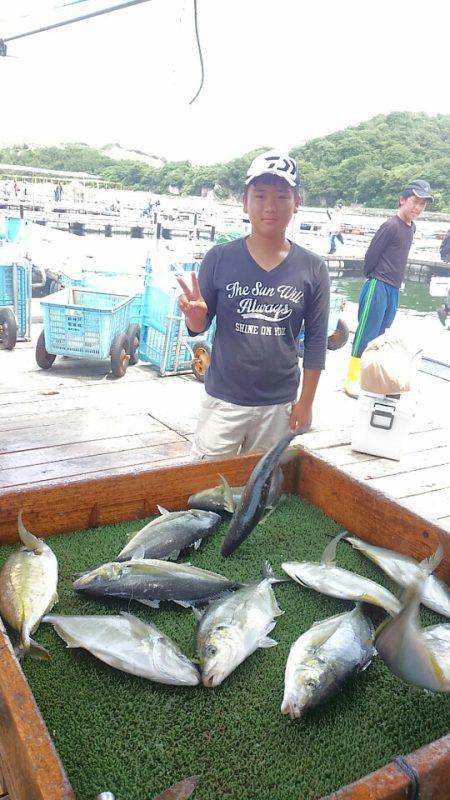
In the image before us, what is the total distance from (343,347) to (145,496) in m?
8.53

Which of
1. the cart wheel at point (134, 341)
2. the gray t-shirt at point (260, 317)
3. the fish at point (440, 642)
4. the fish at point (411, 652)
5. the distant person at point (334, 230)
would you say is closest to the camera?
the fish at point (411, 652)

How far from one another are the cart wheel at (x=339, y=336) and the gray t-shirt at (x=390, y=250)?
3.64 m

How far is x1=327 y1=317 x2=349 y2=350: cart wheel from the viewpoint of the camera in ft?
31.5

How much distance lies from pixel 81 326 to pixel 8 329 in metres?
1.59

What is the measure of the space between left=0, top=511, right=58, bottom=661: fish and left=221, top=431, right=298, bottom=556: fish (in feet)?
1.81

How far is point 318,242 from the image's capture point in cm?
2981

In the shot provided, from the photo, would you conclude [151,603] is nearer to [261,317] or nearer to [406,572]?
[406,572]

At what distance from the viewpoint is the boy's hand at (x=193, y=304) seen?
2.55 meters

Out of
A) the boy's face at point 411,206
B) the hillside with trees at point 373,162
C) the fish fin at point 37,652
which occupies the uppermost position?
the hillside with trees at point 373,162

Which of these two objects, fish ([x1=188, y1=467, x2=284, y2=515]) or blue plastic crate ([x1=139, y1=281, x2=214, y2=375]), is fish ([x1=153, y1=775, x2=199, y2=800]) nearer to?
fish ([x1=188, y1=467, x2=284, y2=515])

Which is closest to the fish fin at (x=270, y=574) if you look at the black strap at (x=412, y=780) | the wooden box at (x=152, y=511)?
the wooden box at (x=152, y=511)

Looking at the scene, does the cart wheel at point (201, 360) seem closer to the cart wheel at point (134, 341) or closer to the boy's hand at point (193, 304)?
the cart wheel at point (134, 341)

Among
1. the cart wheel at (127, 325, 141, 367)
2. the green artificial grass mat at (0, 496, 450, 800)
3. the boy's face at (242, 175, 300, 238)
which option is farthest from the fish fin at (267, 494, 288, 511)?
the cart wheel at (127, 325, 141, 367)

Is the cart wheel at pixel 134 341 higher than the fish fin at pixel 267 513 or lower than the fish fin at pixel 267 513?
lower
